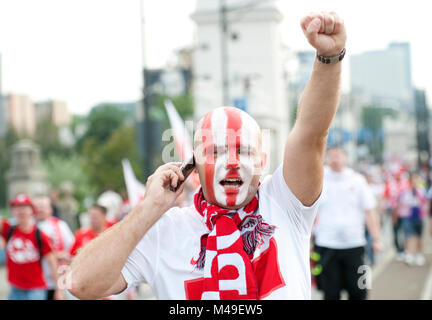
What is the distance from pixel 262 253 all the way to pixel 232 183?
10.6 inches

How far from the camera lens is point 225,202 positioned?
7.19ft

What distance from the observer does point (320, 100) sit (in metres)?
1.97

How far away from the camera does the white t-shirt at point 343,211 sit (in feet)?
22.1

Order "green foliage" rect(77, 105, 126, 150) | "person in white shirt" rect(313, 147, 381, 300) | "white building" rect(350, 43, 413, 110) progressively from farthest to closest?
"green foliage" rect(77, 105, 126, 150)
"person in white shirt" rect(313, 147, 381, 300)
"white building" rect(350, 43, 413, 110)

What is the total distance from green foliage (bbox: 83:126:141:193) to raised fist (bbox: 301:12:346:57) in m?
46.2

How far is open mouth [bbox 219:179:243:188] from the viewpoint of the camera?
2.19m

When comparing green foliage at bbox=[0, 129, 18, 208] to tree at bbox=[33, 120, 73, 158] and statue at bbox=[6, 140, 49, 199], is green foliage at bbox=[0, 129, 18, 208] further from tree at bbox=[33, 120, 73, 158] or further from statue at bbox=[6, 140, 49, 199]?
statue at bbox=[6, 140, 49, 199]

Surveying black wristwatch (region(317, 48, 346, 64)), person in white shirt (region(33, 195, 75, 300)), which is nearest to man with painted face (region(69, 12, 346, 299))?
black wristwatch (region(317, 48, 346, 64))

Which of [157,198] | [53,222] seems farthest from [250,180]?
[53,222]

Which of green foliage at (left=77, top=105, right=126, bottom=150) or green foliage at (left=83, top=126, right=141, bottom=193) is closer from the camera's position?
green foliage at (left=83, top=126, right=141, bottom=193)

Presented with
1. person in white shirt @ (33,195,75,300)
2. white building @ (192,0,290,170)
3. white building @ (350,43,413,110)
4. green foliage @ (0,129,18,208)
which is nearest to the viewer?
white building @ (350,43,413,110)

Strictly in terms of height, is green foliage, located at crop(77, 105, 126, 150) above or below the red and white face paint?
above
